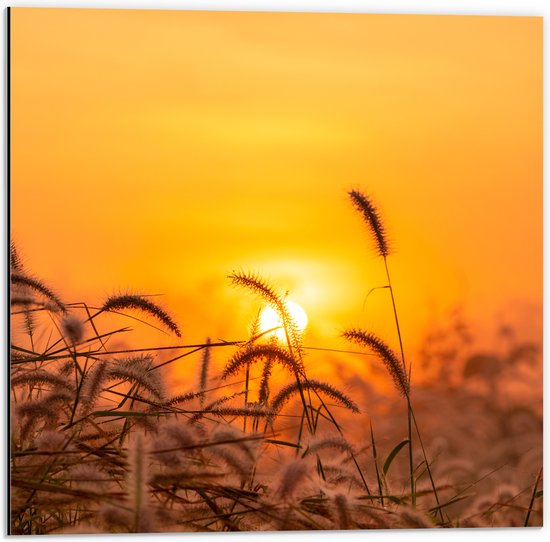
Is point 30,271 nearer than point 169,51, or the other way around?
point 30,271

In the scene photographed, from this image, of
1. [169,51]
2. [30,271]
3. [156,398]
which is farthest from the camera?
[169,51]

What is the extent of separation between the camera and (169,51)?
9.04 ft

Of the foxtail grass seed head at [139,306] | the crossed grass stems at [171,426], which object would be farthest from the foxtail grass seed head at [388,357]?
the foxtail grass seed head at [139,306]

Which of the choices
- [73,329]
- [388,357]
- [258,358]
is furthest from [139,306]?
[388,357]

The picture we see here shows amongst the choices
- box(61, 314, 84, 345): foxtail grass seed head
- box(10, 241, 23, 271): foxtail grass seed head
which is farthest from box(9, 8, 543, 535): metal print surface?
box(61, 314, 84, 345): foxtail grass seed head

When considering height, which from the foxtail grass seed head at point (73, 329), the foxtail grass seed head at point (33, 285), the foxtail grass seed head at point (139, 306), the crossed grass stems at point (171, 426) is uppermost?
the foxtail grass seed head at point (33, 285)

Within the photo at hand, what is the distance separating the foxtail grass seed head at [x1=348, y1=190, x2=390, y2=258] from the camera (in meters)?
2.64

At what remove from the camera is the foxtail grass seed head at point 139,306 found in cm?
237

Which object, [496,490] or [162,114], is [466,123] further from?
[496,490]

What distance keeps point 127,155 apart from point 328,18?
0.75 metres

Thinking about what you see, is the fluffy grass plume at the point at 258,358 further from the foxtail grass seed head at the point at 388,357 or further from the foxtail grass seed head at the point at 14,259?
the foxtail grass seed head at the point at 14,259

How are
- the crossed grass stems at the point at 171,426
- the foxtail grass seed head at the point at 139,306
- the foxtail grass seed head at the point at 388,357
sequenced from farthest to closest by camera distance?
the foxtail grass seed head at the point at 388,357, the foxtail grass seed head at the point at 139,306, the crossed grass stems at the point at 171,426

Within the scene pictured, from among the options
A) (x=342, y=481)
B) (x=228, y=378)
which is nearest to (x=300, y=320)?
(x=228, y=378)

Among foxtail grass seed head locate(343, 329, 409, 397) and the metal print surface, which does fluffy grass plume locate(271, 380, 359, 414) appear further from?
foxtail grass seed head locate(343, 329, 409, 397)
